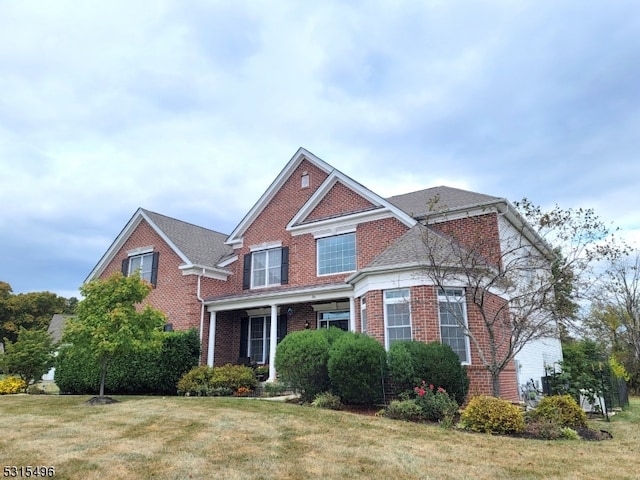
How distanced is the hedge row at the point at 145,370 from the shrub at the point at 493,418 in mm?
10739

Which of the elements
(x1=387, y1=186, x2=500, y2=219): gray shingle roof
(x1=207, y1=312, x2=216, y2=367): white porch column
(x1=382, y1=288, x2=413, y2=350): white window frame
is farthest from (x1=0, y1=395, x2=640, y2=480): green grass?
(x1=207, y1=312, x2=216, y2=367): white porch column

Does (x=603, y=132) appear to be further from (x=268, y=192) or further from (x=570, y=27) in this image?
(x=268, y=192)

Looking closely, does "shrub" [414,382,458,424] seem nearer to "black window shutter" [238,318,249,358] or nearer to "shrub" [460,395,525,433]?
"shrub" [460,395,525,433]

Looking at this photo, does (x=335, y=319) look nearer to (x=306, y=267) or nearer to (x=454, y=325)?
(x=306, y=267)

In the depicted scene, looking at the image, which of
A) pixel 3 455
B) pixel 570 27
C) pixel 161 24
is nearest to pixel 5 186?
pixel 161 24

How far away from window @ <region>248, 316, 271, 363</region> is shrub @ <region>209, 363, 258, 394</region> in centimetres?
374

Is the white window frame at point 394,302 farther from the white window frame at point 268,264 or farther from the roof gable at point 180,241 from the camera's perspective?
the roof gable at point 180,241

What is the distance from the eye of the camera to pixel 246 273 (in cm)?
1995

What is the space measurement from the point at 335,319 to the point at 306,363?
577 cm

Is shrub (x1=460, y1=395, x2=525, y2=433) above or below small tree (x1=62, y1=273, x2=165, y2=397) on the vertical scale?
below

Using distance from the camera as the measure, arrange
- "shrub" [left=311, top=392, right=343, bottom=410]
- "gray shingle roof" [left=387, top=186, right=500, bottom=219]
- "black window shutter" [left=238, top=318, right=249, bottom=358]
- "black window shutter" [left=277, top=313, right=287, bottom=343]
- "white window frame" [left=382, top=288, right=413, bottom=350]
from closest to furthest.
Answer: "shrub" [left=311, top=392, right=343, bottom=410]
"white window frame" [left=382, top=288, right=413, bottom=350]
"gray shingle roof" [left=387, top=186, right=500, bottom=219]
"black window shutter" [left=277, top=313, right=287, bottom=343]
"black window shutter" [left=238, top=318, right=249, bottom=358]

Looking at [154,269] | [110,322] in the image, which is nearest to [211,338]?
[154,269]

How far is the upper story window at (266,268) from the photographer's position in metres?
18.8

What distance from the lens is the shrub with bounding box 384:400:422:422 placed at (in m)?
9.71
